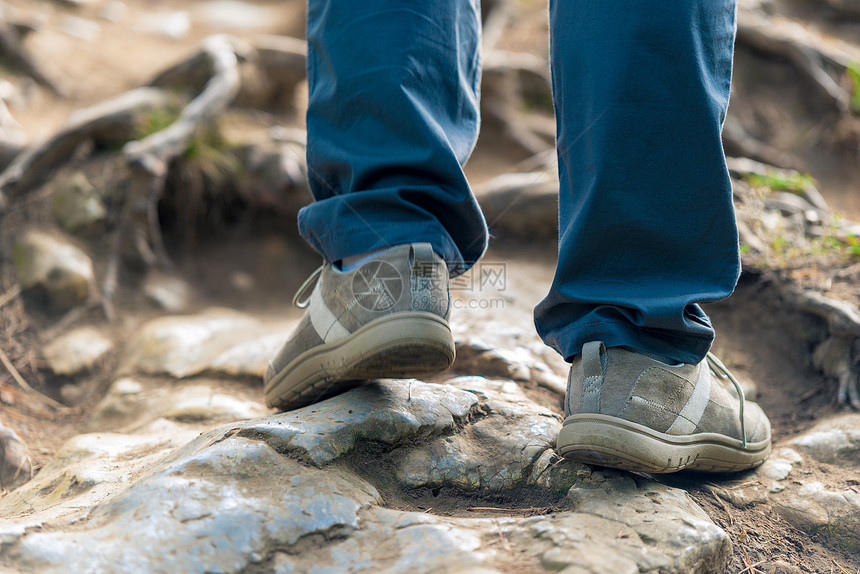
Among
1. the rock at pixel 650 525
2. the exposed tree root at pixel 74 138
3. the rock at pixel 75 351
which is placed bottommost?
the rock at pixel 75 351

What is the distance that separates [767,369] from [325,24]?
1966 millimetres

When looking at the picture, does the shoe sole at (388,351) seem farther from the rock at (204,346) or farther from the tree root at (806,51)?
the tree root at (806,51)

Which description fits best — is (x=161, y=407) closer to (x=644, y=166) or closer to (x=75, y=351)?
(x=75, y=351)

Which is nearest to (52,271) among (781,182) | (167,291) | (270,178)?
(167,291)

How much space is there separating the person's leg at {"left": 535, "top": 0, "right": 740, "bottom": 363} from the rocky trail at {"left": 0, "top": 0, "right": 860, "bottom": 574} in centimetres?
42

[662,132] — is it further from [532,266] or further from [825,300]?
[532,266]

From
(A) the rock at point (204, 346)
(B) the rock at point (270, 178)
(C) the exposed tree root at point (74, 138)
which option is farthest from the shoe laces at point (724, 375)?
(C) the exposed tree root at point (74, 138)

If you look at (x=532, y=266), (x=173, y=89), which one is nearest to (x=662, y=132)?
(x=532, y=266)

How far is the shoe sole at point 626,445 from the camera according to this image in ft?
4.11

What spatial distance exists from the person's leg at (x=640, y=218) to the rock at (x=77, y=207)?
279 centimetres

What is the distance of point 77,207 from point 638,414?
310 centimetres

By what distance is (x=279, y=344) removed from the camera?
238cm

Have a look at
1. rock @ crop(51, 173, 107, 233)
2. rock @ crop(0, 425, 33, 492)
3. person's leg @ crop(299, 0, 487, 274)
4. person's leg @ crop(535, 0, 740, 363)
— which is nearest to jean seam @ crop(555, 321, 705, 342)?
person's leg @ crop(535, 0, 740, 363)

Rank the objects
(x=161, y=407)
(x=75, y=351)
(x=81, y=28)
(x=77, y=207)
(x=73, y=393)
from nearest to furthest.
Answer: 1. (x=161, y=407)
2. (x=73, y=393)
3. (x=75, y=351)
4. (x=77, y=207)
5. (x=81, y=28)
